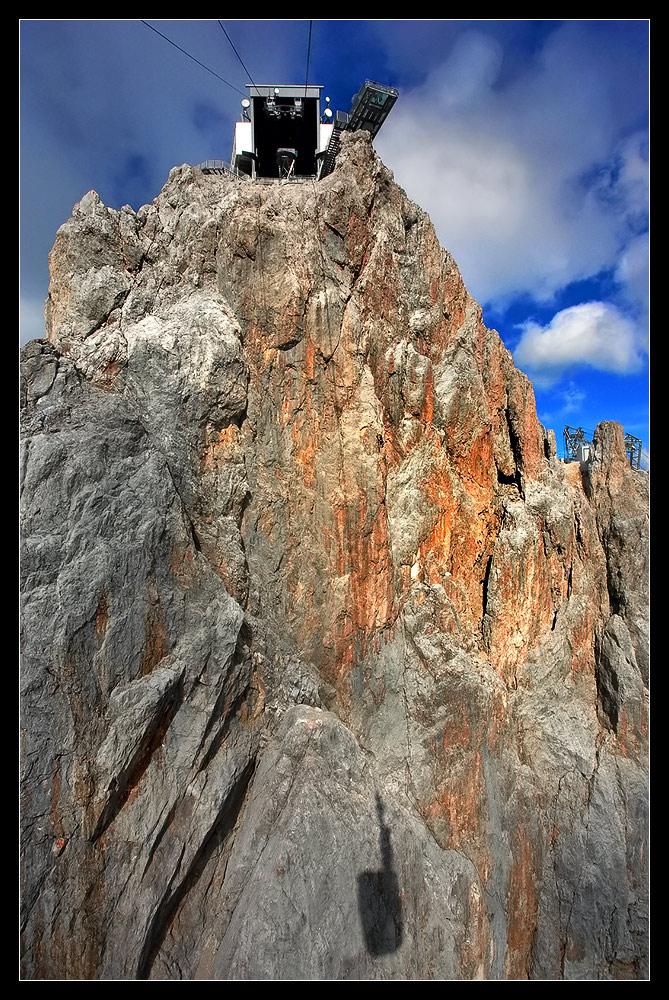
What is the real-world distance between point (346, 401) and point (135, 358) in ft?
14.7

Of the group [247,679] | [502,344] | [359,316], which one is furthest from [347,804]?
[502,344]

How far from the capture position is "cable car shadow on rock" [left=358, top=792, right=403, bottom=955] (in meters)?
7.82

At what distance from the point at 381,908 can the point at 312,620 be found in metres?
5.12

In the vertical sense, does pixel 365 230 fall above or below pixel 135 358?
above

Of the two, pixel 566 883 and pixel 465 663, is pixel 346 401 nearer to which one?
pixel 465 663

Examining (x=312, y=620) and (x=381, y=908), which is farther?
(x=312, y=620)

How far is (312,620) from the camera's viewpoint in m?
10.1

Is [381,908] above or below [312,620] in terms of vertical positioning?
below

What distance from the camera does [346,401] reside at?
1052 cm

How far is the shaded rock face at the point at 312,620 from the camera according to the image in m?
7.25

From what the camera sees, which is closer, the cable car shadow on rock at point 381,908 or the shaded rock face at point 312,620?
the shaded rock face at point 312,620

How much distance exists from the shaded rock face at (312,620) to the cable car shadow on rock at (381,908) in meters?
0.06

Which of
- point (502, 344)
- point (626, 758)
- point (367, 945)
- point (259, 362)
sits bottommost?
point (367, 945)

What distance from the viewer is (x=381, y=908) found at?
8039 mm
